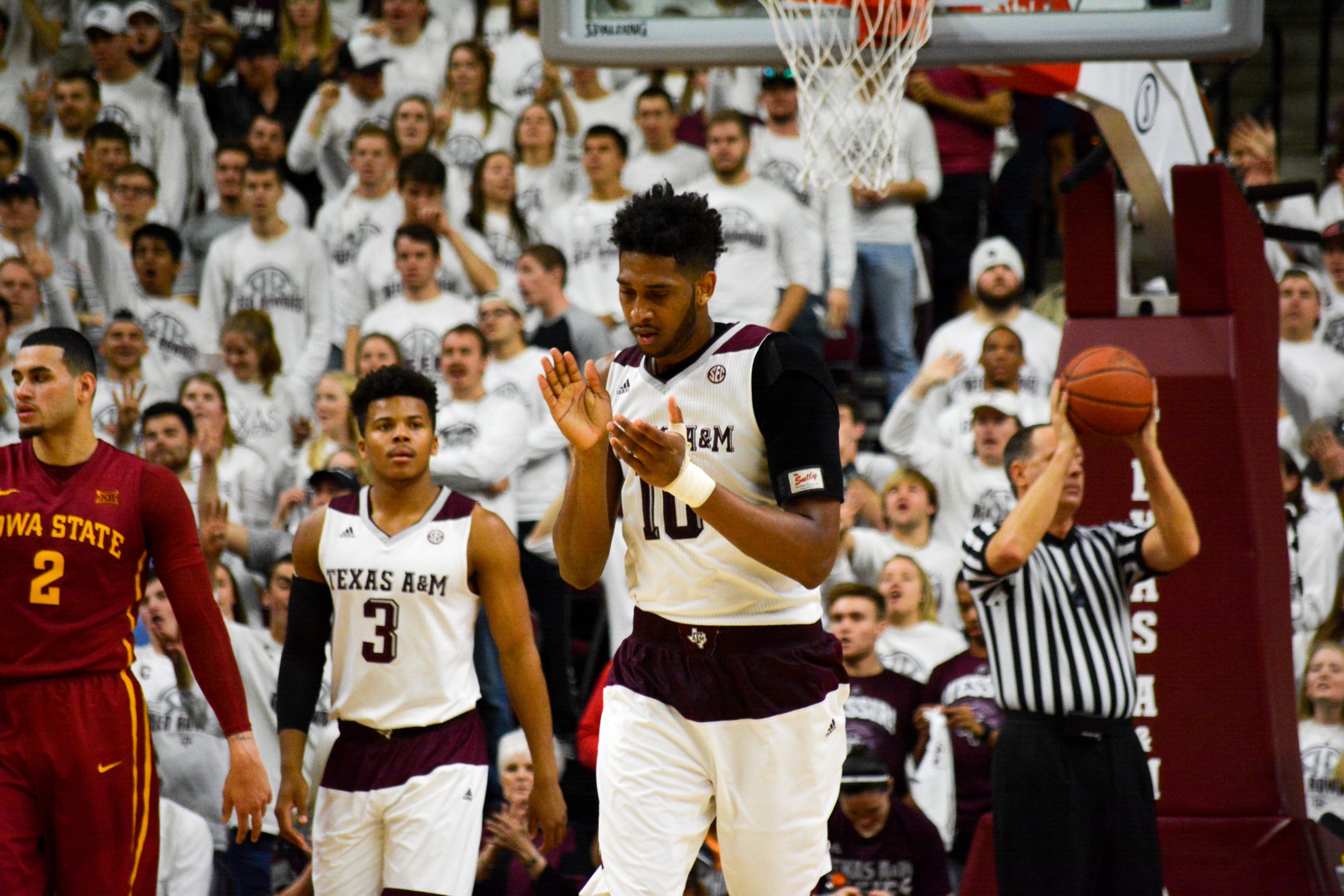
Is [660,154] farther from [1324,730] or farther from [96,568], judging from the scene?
[96,568]

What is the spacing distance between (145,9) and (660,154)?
4651 mm

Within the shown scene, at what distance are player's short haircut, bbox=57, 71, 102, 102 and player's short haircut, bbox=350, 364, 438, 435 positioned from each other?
6702mm

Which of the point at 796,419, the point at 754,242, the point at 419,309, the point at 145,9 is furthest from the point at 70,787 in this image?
the point at 145,9

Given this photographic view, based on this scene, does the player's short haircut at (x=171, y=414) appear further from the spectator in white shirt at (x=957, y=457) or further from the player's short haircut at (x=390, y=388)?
the spectator in white shirt at (x=957, y=457)

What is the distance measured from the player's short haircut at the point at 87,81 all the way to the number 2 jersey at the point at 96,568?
22.2 ft

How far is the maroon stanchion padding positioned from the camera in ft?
18.7

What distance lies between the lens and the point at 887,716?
6.57 meters

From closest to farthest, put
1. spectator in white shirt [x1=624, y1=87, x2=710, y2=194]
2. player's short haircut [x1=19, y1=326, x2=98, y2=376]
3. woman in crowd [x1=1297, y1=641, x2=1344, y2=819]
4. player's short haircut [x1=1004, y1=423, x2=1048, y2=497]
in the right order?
player's short haircut [x1=19, y1=326, x2=98, y2=376], player's short haircut [x1=1004, y1=423, x2=1048, y2=497], woman in crowd [x1=1297, y1=641, x2=1344, y2=819], spectator in white shirt [x1=624, y1=87, x2=710, y2=194]

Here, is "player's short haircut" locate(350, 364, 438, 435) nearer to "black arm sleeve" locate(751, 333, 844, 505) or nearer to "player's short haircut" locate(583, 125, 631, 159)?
"black arm sleeve" locate(751, 333, 844, 505)

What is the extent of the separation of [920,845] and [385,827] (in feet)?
7.16

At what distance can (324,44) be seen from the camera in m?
11.6

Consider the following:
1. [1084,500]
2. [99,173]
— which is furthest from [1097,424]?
[99,173]

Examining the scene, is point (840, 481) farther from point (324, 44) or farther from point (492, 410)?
point (324, 44)

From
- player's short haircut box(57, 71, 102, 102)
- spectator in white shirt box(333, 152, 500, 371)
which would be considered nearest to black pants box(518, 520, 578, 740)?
spectator in white shirt box(333, 152, 500, 371)
